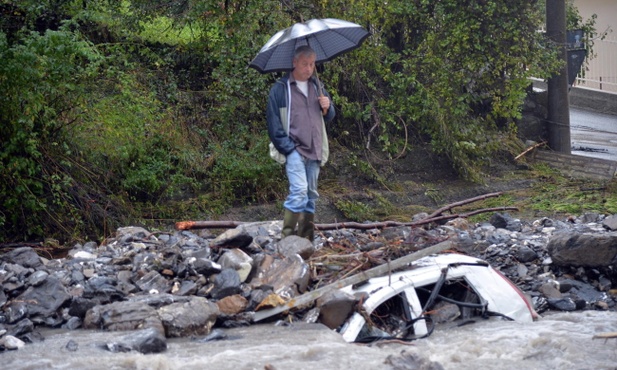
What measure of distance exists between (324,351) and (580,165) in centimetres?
983

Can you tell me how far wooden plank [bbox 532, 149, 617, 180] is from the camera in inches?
570

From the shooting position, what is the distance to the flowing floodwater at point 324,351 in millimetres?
6035

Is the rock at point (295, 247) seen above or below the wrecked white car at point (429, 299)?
above

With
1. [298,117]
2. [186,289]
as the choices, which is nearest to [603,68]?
[298,117]

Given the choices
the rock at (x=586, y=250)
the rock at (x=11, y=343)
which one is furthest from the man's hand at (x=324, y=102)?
the rock at (x=11, y=343)

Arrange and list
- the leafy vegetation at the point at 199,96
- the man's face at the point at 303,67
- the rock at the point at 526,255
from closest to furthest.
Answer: the man's face at the point at 303,67, the rock at the point at 526,255, the leafy vegetation at the point at 199,96

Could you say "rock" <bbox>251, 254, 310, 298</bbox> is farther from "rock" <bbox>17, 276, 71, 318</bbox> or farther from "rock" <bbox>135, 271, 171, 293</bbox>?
"rock" <bbox>17, 276, 71, 318</bbox>

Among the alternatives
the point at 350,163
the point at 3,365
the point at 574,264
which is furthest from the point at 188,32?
the point at 3,365

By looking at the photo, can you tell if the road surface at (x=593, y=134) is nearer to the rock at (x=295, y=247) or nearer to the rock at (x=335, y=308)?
the rock at (x=295, y=247)

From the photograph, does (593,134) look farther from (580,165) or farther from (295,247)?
(295,247)

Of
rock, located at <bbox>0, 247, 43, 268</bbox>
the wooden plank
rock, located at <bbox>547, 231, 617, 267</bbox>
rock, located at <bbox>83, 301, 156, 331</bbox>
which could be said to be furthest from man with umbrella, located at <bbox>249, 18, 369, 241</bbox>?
the wooden plank

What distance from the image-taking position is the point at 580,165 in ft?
48.7

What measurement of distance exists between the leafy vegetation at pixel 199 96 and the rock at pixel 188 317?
12.6 feet

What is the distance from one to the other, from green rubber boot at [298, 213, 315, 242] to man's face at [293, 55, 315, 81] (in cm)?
132
